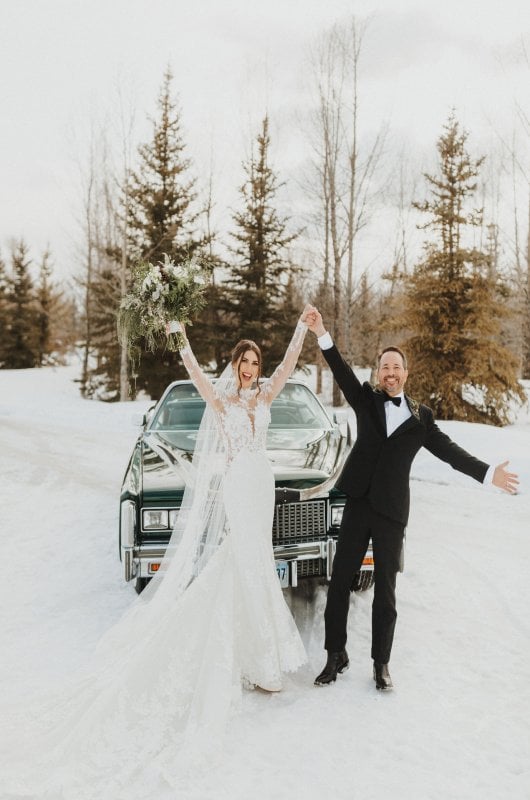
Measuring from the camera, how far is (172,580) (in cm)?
365

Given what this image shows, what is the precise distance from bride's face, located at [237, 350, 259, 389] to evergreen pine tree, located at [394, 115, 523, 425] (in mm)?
11829

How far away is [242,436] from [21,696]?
193 cm

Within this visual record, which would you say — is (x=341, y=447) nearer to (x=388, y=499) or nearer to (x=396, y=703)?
(x=388, y=499)

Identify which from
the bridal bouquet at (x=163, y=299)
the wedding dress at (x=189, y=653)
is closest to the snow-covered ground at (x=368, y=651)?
the wedding dress at (x=189, y=653)

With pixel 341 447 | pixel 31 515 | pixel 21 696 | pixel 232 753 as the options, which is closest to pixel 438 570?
pixel 341 447

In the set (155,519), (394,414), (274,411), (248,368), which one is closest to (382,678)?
(394,414)

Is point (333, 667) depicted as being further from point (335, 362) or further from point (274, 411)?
point (274, 411)

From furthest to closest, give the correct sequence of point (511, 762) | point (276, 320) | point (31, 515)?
1. point (276, 320)
2. point (31, 515)
3. point (511, 762)

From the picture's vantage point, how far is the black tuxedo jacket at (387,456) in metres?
3.39

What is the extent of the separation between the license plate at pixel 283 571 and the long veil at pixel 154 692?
1.57 feet

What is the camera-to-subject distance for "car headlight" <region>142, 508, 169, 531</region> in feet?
12.9

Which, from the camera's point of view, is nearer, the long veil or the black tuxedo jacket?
the long veil

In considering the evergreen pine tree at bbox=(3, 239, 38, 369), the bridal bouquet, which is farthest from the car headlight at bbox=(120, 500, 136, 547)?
the evergreen pine tree at bbox=(3, 239, 38, 369)

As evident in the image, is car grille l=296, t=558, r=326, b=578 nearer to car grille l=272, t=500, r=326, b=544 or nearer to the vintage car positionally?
the vintage car
